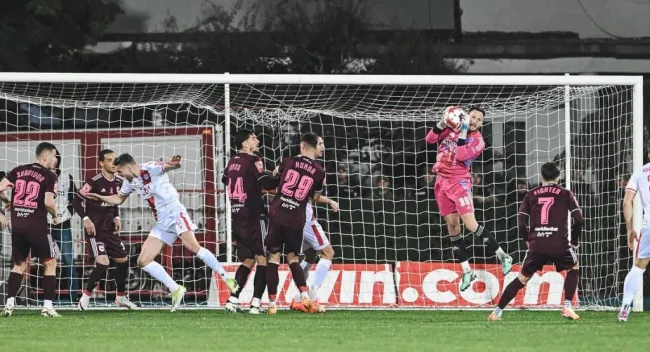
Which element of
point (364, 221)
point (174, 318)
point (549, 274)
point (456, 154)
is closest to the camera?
point (174, 318)

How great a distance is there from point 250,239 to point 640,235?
4.33m

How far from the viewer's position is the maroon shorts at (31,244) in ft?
45.8

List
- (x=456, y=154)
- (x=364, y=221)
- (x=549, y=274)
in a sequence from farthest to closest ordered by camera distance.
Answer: (x=364, y=221) < (x=549, y=274) < (x=456, y=154)

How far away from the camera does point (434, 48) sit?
1786 centimetres

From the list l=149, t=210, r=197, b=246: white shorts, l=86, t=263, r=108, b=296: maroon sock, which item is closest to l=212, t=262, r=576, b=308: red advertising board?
l=86, t=263, r=108, b=296: maroon sock

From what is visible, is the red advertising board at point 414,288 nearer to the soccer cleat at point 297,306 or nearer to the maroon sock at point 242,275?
the soccer cleat at point 297,306

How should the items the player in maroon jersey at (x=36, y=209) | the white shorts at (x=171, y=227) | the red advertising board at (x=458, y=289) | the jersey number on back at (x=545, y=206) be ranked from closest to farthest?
the jersey number on back at (x=545, y=206) → the player in maroon jersey at (x=36, y=209) → the white shorts at (x=171, y=227) → the red advertising board at (x=458, y=289)

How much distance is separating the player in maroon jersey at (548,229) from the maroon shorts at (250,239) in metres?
2.91

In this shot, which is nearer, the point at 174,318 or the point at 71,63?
the point at 174,318

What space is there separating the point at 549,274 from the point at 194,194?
4782 millimetres

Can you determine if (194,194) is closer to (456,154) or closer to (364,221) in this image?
(364,221)

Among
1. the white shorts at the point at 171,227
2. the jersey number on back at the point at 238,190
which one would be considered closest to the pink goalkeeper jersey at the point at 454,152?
the jersey number on back at the point at 238,190

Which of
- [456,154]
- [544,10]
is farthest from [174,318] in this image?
[544,10]

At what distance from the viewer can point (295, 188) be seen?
555 inches
